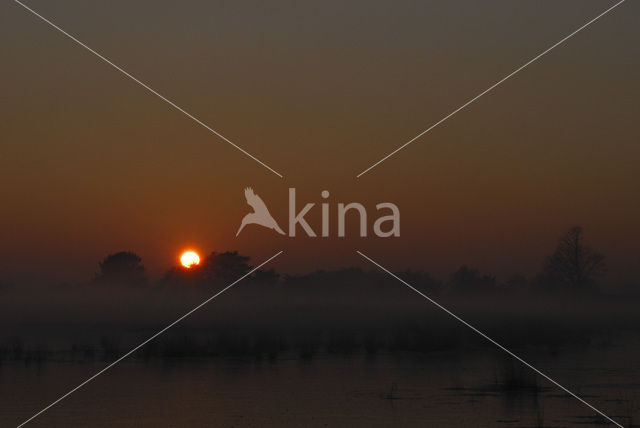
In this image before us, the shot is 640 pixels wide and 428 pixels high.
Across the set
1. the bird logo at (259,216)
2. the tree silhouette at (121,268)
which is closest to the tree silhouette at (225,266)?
the tree silhouette at (121,268)

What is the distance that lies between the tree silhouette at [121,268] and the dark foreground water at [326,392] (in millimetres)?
46358

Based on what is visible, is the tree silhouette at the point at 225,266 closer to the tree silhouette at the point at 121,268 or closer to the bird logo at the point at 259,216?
the tree silhouette at the point at 121,268

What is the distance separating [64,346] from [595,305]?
36614mm

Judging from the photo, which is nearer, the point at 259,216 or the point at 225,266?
the point at 259,216

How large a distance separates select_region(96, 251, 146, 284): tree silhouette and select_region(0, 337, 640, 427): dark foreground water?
46.4 meters

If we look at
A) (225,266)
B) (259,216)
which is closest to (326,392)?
(259,216)

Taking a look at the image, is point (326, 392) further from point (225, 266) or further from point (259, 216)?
point (225, 266)

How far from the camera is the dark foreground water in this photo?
26188mm

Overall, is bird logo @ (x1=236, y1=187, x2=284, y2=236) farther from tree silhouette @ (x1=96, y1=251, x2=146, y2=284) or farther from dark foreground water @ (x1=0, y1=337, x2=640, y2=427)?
tree silhouette @ (x1=96, y1=251, x2=146, y2=284)

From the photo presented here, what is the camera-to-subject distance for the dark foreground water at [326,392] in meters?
26.2

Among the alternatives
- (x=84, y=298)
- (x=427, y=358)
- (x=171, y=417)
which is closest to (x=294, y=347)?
(x=427, y=358)

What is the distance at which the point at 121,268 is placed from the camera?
8769cm

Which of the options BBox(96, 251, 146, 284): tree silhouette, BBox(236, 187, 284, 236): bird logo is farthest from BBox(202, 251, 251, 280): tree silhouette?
BBox(236, 187, 284, 236): bird logo

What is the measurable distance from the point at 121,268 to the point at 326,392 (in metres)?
58.8
